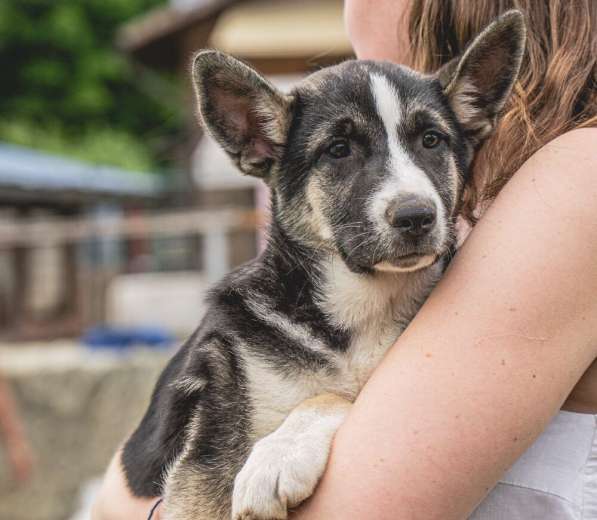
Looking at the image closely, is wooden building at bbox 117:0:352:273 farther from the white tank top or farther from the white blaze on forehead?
the white tank top

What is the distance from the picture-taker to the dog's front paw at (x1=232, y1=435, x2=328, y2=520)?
167 centimetres

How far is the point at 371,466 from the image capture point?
161 centimetres

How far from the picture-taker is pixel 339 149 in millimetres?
2119

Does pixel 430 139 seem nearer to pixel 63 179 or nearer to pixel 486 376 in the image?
pixel 486 376

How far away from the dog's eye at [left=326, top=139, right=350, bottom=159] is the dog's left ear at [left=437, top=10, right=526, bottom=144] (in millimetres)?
282

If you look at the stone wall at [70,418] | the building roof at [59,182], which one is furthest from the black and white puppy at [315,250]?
the building roof at [59,182]

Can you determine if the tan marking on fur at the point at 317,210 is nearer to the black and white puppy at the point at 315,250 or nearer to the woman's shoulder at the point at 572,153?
the black and white puppy at the point at 315,250

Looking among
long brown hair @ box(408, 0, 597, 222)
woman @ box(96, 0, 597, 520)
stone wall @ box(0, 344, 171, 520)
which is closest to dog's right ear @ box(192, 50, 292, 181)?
long brown hair @ box(408, 0, 597, 222)

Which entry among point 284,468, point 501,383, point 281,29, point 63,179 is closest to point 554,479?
point 501,383

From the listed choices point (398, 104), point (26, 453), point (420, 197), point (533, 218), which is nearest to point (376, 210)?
point (420, 197)

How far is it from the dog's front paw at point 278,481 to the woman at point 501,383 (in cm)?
3

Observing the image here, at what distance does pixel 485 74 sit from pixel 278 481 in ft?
3.47

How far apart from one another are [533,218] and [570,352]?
0.25 metres

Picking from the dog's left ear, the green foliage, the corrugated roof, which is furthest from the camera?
the green foliage
